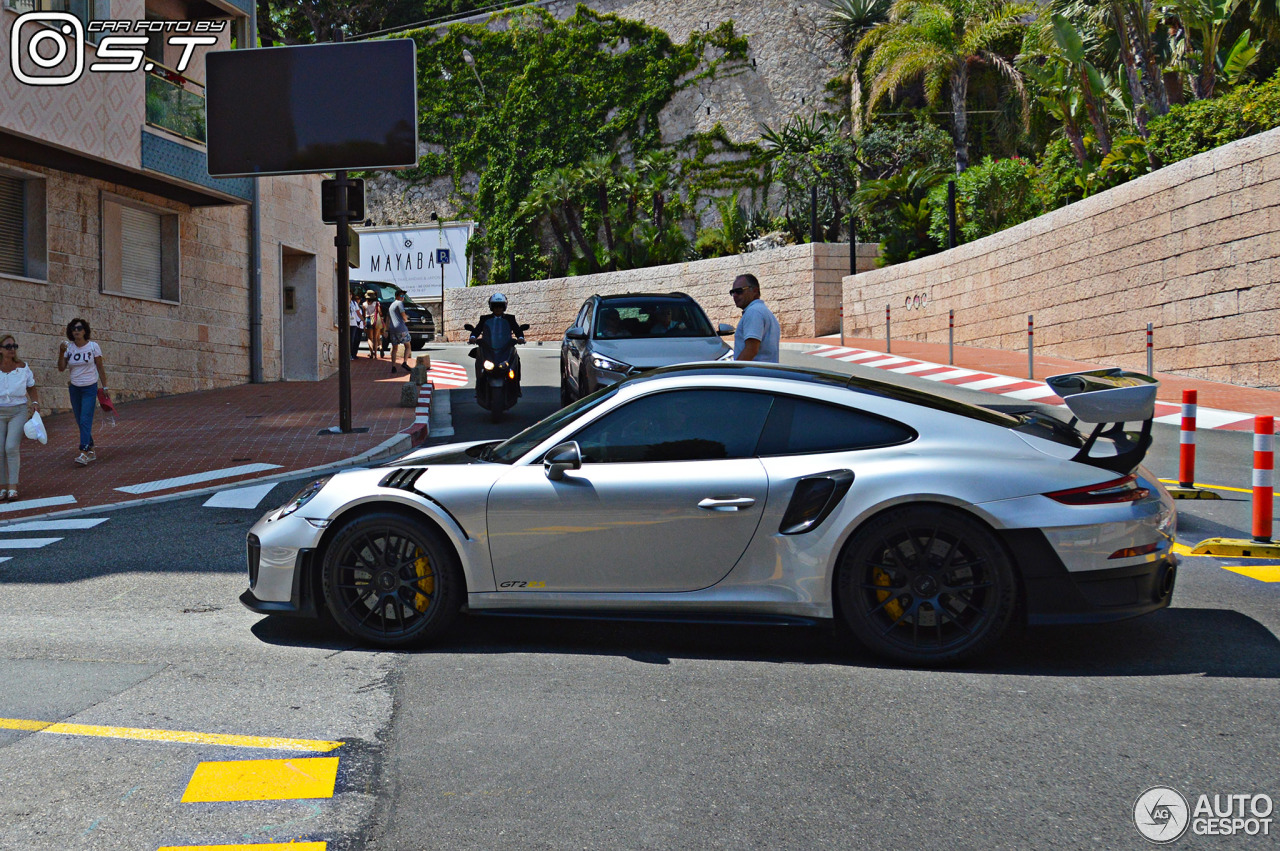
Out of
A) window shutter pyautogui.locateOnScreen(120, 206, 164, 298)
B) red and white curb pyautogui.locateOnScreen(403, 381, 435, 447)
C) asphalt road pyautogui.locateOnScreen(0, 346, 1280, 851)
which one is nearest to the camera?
asphalt road pyautogui.locateOnScreen(0, 346, 1280, 851)

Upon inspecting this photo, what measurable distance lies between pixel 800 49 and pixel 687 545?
4183 centimetres

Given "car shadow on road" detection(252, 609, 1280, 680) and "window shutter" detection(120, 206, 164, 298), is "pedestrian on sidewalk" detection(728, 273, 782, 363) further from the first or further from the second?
"window shutter" detection(120, 206, 164, 298)

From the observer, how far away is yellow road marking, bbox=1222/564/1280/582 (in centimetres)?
635

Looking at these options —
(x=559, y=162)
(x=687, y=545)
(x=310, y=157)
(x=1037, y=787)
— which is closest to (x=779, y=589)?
(x=687, y=545)

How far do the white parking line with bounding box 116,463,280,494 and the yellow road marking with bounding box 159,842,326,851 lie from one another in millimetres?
8605

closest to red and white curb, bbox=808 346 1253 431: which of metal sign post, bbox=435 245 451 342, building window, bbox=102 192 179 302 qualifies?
building window, bbox=102 192 179 302

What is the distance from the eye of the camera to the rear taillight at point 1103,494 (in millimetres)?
4707

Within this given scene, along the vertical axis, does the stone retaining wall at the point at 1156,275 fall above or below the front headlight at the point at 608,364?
above

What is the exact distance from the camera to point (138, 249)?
19375 mm

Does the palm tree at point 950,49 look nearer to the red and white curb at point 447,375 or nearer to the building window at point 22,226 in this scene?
the red and white curb at point 447,375

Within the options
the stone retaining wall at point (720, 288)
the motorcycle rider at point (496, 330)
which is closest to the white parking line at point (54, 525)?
the motorcycle rider at point (496, 330)

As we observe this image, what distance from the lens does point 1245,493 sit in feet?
30.0

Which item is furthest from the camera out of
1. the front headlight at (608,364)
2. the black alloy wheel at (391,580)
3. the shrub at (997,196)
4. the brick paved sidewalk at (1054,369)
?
the shrub at (997,196)

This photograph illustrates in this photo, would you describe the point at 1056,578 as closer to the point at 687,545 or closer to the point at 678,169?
the point at 687,545
